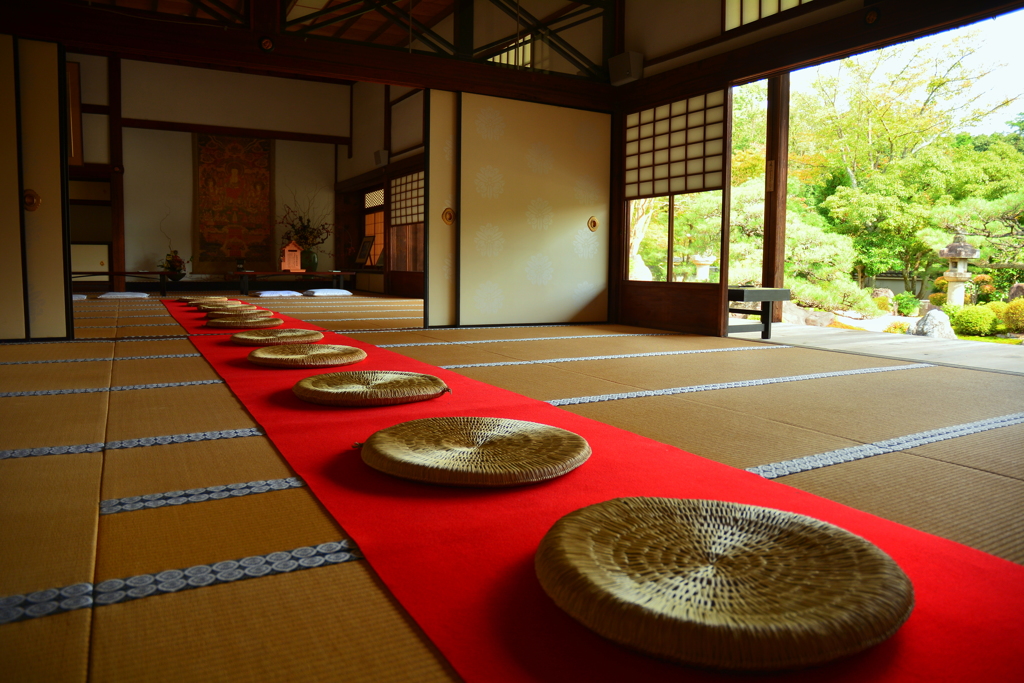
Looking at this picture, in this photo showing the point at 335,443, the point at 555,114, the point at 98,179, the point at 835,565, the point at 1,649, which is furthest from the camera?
the point at 98,179

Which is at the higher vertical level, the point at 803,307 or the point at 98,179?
the point at 98,179

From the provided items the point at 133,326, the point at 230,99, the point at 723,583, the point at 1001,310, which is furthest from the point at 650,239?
the point at 723,583

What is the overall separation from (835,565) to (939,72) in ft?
34.7

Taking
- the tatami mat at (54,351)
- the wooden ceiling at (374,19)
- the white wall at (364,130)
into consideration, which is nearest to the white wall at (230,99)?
the white wall at (364,130)

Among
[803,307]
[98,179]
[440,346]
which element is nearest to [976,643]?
[440,346]

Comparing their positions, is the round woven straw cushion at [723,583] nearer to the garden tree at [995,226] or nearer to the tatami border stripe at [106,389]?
the tatami border stripe at [106,389]

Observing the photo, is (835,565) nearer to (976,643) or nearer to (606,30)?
(976,643)

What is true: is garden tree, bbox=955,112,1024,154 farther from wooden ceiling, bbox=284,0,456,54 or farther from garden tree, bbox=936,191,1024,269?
wooden ceiling, bbox=284,0,456,54

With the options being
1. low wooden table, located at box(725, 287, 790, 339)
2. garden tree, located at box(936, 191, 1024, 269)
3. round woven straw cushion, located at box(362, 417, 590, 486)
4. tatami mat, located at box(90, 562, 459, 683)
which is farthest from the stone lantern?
tatami mat, located at box(90, 562, 459, 683)

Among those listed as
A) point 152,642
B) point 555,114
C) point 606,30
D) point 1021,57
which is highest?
point 1021,57

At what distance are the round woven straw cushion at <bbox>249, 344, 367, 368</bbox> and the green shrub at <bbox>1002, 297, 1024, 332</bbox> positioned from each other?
7116mm

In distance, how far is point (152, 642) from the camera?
0.91 meters

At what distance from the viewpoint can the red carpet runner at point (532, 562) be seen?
2.84 feet

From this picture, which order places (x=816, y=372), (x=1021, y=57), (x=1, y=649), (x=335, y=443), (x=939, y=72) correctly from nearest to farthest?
(x=1, y=649), (x=335, y=443), (x=816, y=372), (x=1021, y=57), (x=939, y=72)
